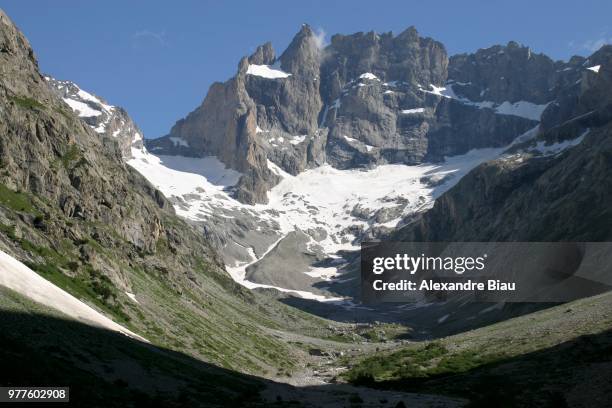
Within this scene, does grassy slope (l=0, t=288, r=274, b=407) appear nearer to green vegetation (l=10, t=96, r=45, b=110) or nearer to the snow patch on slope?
the snow patch on slope

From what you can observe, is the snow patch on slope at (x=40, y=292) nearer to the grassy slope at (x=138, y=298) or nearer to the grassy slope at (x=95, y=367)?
the grassy slope at (x=95, y=367)

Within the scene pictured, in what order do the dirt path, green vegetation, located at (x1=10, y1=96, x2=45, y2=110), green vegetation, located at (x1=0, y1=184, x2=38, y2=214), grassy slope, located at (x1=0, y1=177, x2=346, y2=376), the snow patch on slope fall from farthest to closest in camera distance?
1. green vegetation, located at (x1=10, y1=96, x2=45, y2=110)
2. green vegetation, located at (x1=0, y1=184, x2=38, y2=214)
3. grassy slope, located at (x1=0, y1=177, x2=346, y2=376)
4. the snow patch on slope
5. the dirt path

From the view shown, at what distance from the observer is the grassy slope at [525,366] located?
39562 millimetres

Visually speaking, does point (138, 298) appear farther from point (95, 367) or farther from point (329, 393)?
point (95, 367)

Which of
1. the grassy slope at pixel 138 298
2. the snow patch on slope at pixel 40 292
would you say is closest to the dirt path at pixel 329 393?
the grassy slope at pixel 138 298

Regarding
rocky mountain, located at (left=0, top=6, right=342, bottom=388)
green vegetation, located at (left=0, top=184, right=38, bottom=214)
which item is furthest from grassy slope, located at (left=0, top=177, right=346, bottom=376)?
rocky mountain, located at (left=0, top=6, right=342, bottom=388)

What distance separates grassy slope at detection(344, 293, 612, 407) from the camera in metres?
39.6

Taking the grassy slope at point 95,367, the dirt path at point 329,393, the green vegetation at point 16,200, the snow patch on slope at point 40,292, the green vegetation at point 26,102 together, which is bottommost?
the dirt path at point 329,393

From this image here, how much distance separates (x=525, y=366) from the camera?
51781 millimetres

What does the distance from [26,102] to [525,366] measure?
324 feet

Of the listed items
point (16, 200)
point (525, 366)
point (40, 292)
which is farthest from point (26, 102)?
point (525, 366)

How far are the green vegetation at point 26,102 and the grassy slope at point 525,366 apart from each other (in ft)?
251

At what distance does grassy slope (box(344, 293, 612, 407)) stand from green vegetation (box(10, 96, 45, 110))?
7664 cm

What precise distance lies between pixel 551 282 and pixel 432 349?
7610 cm
